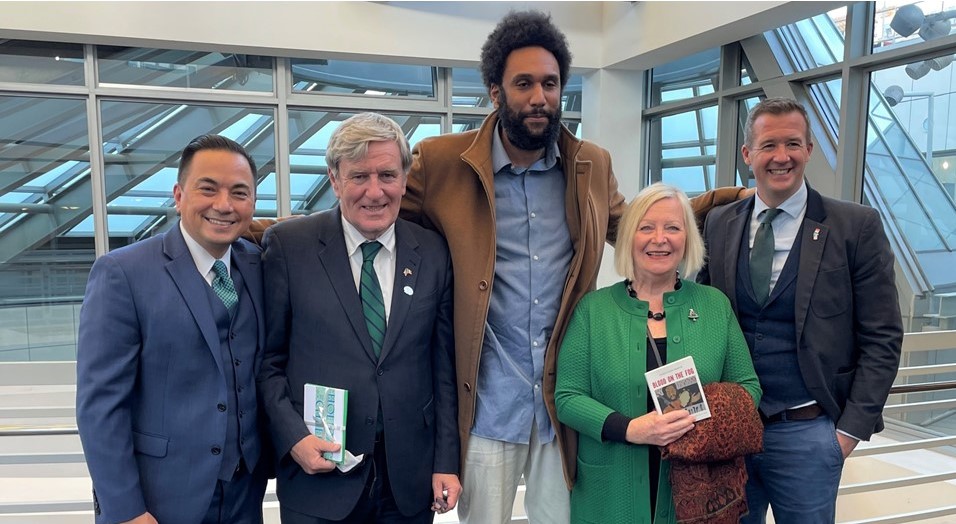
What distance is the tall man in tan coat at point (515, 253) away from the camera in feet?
6.49

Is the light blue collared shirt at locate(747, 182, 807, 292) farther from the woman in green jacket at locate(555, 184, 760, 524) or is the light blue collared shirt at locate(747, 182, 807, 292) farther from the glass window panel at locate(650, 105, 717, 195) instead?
the glass window panel at locate(650, 105, 717, 195)

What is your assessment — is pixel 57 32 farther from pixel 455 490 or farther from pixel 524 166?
pixel 455 490

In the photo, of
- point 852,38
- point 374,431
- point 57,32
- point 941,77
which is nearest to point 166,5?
point 57,32

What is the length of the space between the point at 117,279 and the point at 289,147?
5951mm

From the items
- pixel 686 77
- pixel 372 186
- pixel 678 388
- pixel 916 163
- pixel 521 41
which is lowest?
pixel 678 388

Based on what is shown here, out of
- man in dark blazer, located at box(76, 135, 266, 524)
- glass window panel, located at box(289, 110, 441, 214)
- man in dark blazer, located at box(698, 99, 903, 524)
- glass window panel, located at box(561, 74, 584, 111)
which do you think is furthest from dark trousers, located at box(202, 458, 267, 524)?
glass window panel, located at box(561, 74, 584, 111)

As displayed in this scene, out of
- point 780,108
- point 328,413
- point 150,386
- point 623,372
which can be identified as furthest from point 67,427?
point 780,108

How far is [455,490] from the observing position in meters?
1.88

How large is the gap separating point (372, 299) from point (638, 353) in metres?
0.81

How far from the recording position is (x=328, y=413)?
170cm

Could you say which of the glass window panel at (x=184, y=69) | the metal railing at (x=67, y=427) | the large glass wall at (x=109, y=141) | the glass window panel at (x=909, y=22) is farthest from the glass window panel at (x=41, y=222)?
the glass window panel at (x=909, y=22)

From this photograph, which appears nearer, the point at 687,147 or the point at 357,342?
the point at 357,342

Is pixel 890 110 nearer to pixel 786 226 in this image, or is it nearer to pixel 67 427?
pixel 786 226

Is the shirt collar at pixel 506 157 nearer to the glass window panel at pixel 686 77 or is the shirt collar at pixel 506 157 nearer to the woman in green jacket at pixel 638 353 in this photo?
the woman in green jacket at pixel 638 353
